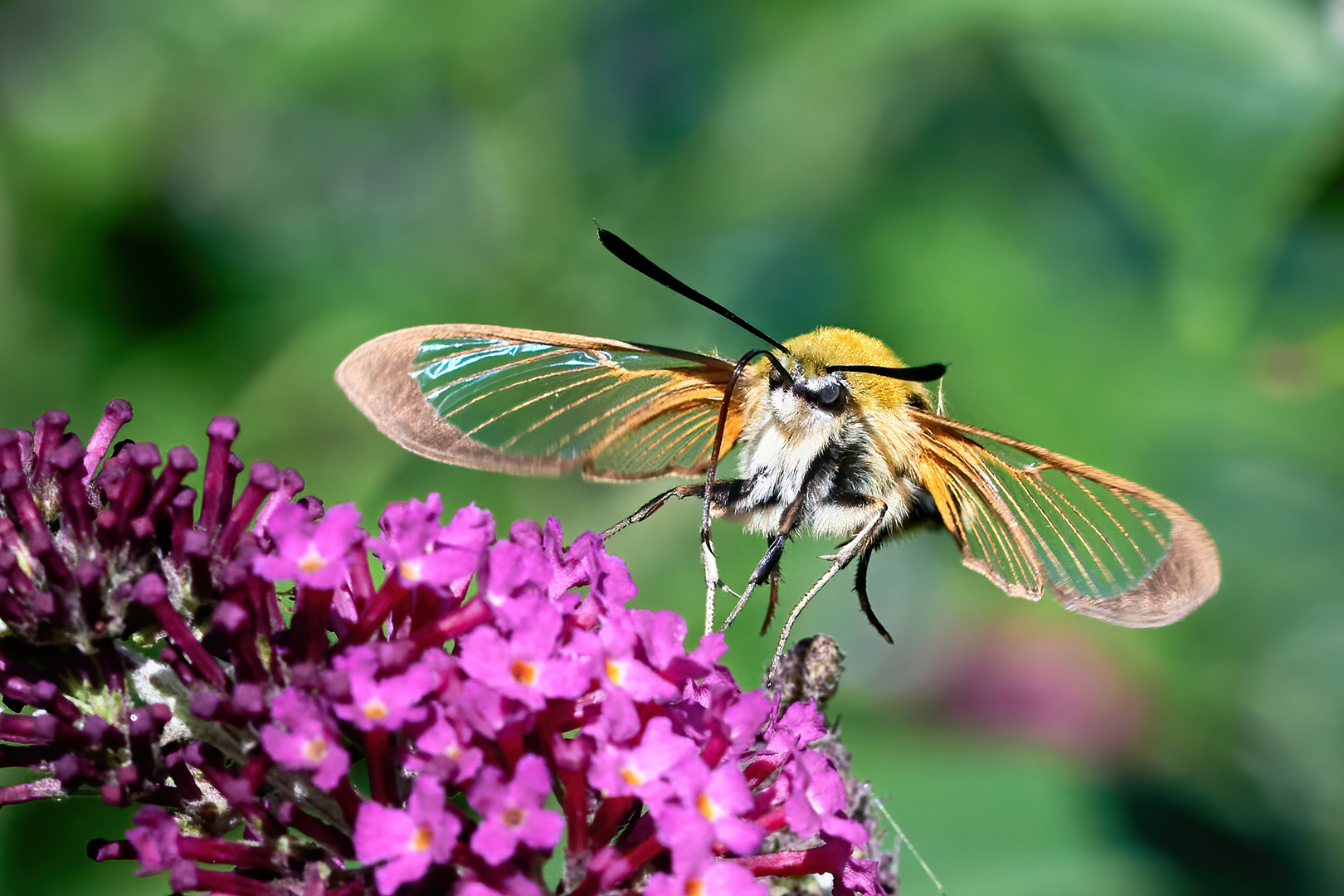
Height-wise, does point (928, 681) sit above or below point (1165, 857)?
above

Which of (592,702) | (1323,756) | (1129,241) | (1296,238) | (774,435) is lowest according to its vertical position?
(592,702)

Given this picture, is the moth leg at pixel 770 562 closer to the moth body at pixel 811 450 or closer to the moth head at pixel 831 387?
the moth body at pixel 811 450

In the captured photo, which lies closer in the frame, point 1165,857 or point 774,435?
point 774,435

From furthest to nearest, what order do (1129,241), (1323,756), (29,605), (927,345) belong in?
(1129,241) < (927,345) < (1323,756) < (29,605)

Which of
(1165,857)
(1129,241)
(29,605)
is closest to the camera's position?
(29,605)

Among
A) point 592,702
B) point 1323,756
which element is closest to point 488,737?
point 592,702

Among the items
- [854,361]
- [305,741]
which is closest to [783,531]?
[854,361]

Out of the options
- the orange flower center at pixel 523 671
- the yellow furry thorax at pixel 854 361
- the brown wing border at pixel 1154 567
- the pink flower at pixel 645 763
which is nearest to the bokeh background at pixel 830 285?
the yellow furry thorax at pixel 854 361

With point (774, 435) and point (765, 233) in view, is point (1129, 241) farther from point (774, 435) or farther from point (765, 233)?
point (774, 435)
